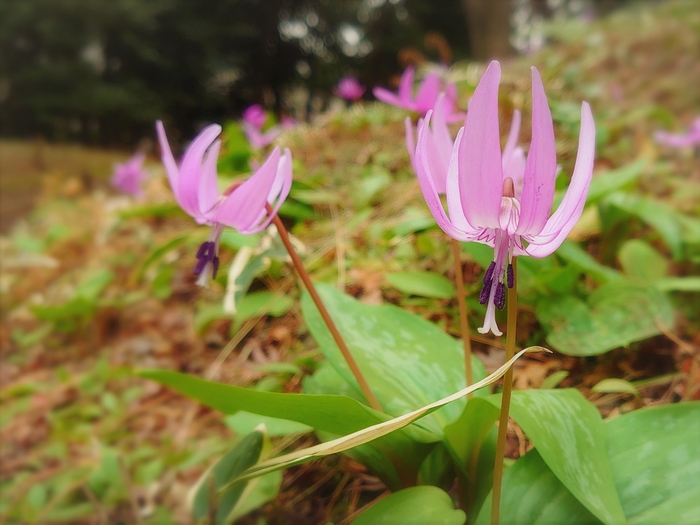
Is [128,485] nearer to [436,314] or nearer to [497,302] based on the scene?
[436,314]

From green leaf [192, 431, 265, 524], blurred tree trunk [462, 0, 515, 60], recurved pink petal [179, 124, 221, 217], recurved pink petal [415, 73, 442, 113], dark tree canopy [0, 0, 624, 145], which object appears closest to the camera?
recurved pink petal [179, 124, 221, 217]

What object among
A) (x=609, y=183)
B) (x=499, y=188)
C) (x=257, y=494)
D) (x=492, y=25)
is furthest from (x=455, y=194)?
(x=492, y=25)

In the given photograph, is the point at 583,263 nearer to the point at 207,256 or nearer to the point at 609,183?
the point at 609,183

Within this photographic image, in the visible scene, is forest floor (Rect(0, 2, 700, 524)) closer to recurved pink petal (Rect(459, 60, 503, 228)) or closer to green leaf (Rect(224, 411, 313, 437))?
green leaf (Rect(224, 411, 313, 437))

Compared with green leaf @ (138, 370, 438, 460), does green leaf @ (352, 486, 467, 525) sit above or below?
below

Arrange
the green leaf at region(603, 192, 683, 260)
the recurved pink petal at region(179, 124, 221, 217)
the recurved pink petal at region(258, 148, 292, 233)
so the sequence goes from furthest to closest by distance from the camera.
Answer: the green leaf at region(603, 192, 683, 260)
the recurved pink petal at region(258, 148, 292, 233)
the recurved pink petal at region(179, 124, 221, 217)

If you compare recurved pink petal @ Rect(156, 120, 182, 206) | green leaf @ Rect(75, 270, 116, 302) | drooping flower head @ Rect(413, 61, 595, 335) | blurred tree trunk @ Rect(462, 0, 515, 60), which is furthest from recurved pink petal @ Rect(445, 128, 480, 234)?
blurred tree trunk @ Rect(462, 0, 515, 60)

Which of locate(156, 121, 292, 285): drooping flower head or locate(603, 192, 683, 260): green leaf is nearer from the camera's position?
locate(156, 121, 292, 285): drooping flower head

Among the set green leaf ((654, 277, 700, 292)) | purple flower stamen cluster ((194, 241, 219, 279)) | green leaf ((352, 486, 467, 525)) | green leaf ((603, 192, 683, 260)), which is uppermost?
purple flower stamen cluster ((194, 241, 219, 279))
